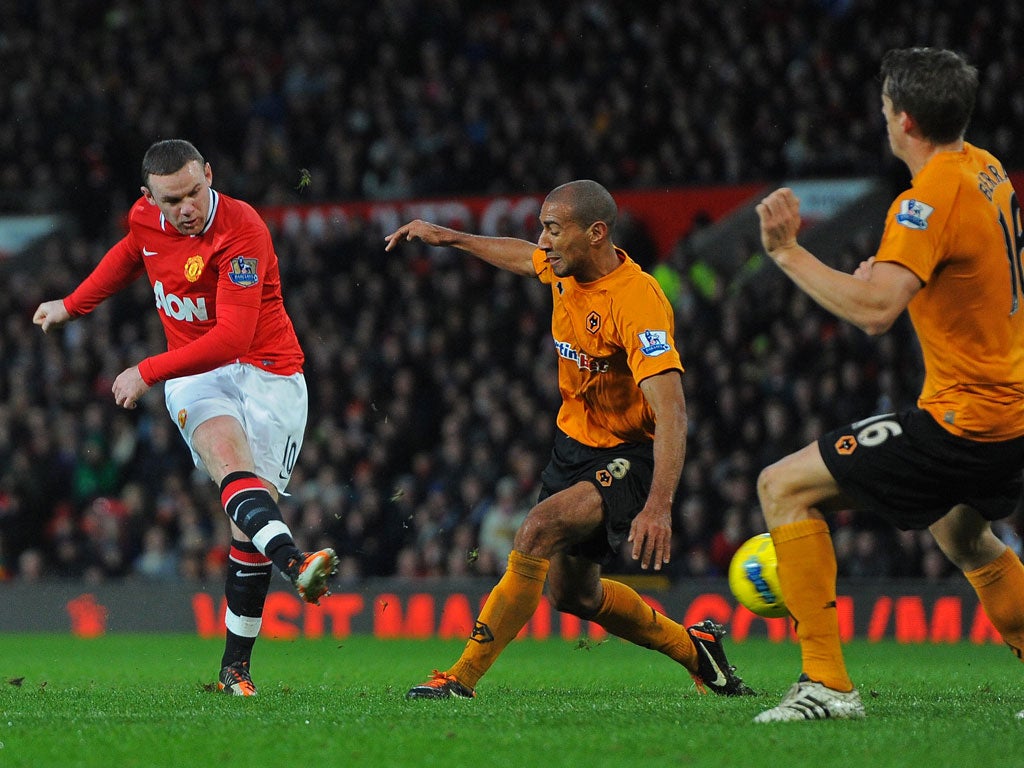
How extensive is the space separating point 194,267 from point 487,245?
1.37 meters

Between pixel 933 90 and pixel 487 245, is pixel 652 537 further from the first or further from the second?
pixel 933 90

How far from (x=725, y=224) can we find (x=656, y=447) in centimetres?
1077

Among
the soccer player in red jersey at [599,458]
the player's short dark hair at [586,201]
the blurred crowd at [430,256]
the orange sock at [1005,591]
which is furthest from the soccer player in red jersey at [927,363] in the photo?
the blurred crowd at [430,256]

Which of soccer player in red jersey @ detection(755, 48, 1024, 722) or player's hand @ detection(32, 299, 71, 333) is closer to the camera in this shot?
soccer player in red jersey @ detection(755, 48, 1024, 722)

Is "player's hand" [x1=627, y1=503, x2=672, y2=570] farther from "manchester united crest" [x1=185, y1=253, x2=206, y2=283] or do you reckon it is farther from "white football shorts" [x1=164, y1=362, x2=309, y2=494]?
"manchester united crest" [x1=185, y1=253, x2=206, y2=283]

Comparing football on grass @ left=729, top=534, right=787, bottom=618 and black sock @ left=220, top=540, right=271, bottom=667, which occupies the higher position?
football on grass @ left=729, top=534, right=787, bottom=618

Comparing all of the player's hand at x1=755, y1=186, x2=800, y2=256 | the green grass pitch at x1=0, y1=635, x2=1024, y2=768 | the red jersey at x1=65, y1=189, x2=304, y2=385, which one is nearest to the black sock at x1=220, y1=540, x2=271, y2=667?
the green grass pitch at x1=0, y1=635, x2=1024, y2=768

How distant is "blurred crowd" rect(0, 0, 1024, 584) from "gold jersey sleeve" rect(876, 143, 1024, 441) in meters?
7.84

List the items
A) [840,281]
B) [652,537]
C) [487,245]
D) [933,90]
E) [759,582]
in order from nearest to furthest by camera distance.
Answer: [840,281], [933,90], [652,537], [759,582], [487,245]

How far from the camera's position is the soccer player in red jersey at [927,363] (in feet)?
16.2

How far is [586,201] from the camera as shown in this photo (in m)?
6.46

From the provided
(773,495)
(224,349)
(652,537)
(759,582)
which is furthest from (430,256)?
(773,495)

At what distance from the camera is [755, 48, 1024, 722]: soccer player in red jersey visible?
4945 millimetres

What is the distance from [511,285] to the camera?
16.3 meters
